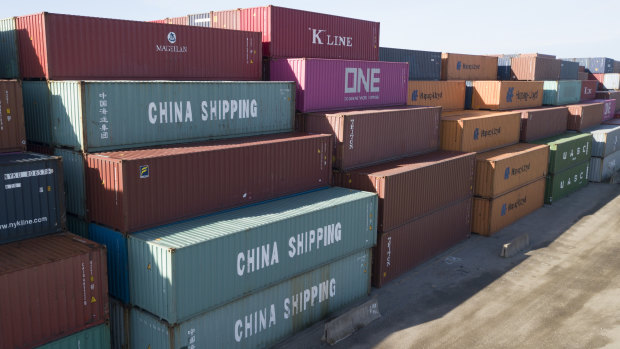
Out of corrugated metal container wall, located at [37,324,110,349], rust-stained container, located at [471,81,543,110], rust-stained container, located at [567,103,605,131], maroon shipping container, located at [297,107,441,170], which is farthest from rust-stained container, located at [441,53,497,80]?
corrugated metal container wall, located at [37,324,110,349]

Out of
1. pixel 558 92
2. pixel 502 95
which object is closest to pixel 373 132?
pixel 502 95

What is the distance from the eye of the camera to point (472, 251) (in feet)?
81.9

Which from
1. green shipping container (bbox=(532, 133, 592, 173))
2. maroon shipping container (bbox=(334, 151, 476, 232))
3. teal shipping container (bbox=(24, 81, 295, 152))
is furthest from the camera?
green shipping container (bbox=(532, 133, 592, 173))

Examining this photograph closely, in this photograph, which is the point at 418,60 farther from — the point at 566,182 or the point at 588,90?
the point at 588,90

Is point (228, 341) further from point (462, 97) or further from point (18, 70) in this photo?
point (462, 97)

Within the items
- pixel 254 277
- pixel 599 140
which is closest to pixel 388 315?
pixel 254 277

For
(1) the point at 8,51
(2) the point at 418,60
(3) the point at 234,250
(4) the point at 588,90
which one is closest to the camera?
(3) the point at 234,250

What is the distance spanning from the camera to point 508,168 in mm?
28172

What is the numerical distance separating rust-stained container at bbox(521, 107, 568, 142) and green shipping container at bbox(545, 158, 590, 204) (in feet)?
10.1

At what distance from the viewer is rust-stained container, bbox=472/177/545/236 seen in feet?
89.1

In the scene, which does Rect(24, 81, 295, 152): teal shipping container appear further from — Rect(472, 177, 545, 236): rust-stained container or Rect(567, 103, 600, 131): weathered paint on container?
Rect(567, 103, 600, 131): weathered paint on container

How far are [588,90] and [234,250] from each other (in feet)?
157

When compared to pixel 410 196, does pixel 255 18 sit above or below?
above

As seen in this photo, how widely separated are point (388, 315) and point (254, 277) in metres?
5.98
